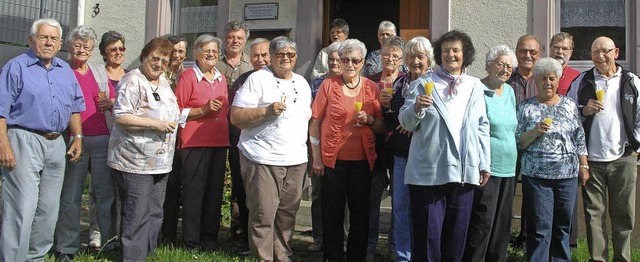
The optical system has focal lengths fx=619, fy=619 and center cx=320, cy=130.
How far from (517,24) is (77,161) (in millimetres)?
5126

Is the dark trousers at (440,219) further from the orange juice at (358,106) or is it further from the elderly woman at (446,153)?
the orange juice at (358,106)

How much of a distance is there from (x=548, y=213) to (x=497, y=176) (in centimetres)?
52

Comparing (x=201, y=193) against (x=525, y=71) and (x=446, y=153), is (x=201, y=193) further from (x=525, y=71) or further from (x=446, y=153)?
(x=525, y=71)

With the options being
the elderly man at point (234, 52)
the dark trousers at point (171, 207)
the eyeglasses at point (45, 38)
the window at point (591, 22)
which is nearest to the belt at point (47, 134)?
the eyeglasses at point (45, 38)

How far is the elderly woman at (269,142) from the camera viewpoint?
476 centimetres

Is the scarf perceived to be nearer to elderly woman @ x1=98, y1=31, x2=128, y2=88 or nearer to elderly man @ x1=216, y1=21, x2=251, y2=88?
elderly man @ x1=216, y1=21, x2=251, y2=88

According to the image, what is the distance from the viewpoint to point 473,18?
24.6ft

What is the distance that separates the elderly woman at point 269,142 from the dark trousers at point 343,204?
11.7 inches

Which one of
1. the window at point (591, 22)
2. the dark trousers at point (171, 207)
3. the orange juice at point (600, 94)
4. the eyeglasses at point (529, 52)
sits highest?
the window at point (591, 22)

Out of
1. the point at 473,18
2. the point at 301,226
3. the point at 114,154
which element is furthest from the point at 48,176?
the point at 473,18

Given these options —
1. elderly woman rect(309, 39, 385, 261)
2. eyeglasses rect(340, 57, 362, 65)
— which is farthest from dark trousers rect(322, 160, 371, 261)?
eyeglasses rect(340, 57, 362, 65)

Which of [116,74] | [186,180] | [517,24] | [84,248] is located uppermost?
[517,24]

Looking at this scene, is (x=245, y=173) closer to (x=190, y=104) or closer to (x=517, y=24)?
(x=190, y=104)

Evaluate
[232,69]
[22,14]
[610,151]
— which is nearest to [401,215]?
[610,151]
